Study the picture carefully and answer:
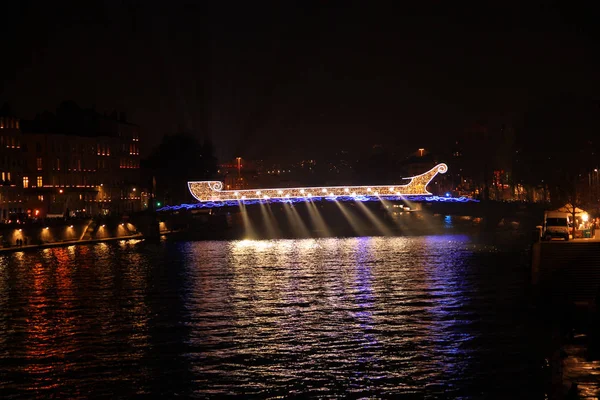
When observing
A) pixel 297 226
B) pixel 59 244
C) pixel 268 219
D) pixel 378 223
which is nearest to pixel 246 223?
pixel 268 219

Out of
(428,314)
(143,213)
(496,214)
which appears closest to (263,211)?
(143,213)

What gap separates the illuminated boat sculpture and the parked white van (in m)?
84.5

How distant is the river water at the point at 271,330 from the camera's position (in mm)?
36812

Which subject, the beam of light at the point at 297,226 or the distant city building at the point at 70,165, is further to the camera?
the beam of light at the point at 297,226

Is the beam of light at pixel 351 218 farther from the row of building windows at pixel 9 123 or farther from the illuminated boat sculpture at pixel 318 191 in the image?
the row of building windows at pixel 9 123

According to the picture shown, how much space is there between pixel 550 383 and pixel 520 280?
116 feet

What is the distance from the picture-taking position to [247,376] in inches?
1492

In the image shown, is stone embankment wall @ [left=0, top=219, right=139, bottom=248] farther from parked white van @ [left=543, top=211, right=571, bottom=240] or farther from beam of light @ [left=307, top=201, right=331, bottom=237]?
parked white van @ [left=543, top=211, right=571, bottom=240]

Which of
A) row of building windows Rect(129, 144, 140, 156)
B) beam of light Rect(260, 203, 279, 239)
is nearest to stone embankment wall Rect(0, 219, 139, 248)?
beam of light Rect(260, 203, 279, 239)

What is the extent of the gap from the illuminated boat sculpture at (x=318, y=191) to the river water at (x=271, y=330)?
68.8m

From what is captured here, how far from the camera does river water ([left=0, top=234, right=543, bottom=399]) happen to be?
36812 millimetres

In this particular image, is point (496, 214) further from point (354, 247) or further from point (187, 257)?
point (187, 257)

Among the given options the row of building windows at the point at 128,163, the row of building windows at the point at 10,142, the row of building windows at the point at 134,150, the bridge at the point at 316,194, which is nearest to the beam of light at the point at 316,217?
the bridge at the point at 316,194

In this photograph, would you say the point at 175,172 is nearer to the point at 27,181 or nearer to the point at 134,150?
the point at 134,150
